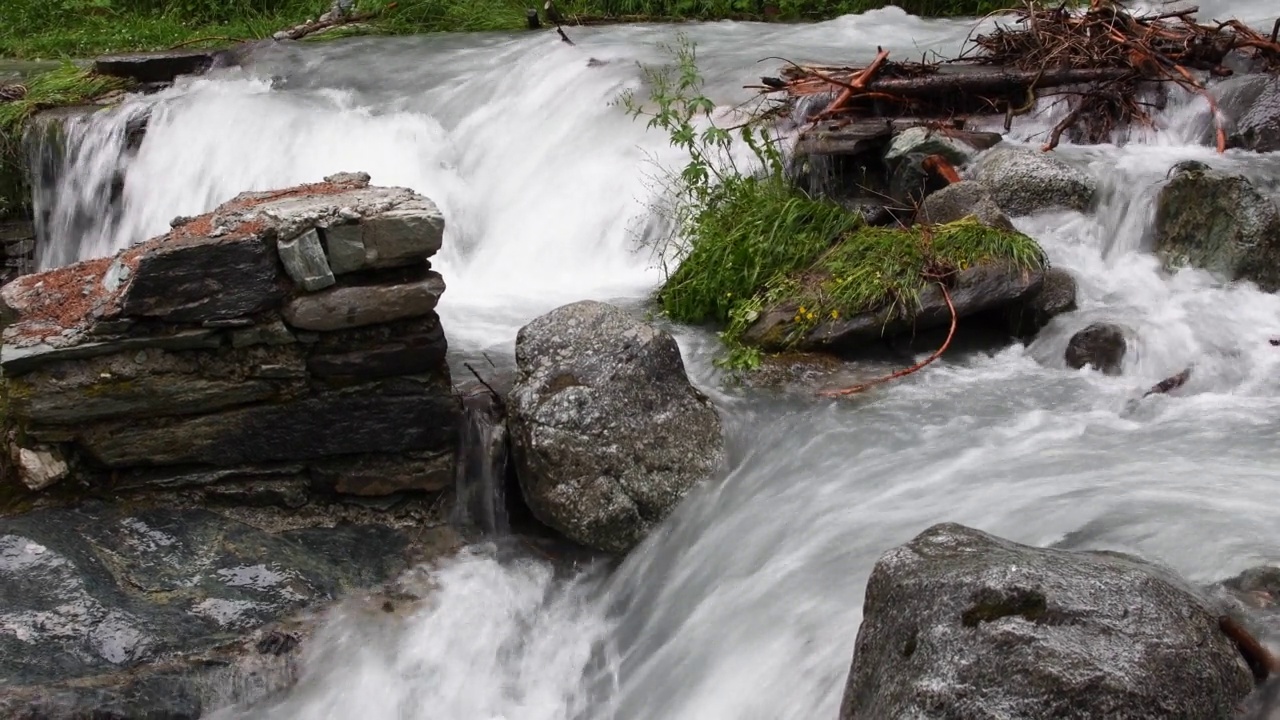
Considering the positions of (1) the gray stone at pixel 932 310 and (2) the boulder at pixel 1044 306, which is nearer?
(1) the gray stone at pixel 932 310

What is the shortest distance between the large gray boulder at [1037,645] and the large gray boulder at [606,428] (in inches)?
70.4

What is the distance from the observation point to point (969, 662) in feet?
10.6

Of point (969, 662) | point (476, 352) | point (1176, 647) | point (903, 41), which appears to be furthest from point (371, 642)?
point (903, 41)

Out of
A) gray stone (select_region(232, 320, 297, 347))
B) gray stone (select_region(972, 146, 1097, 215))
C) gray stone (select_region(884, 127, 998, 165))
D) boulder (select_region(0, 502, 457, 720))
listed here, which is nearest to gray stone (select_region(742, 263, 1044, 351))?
gray stone (select_region(972, 146, 1097, 215))

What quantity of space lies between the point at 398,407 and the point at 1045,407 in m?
2.99

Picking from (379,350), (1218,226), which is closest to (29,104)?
(379,350)

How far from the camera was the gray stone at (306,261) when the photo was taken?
5004mm

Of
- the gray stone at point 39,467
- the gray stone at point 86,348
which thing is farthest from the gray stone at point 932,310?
the gray stone at point 39,467

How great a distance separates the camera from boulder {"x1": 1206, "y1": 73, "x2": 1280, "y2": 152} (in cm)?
740

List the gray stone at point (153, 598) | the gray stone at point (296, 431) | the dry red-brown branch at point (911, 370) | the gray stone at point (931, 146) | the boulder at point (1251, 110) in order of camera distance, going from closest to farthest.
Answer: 1. the gray stone at point (153, 598)
2. the gray stone at point (296, 431)
3. the dry red-brown branch at point (911, 370)
4. the boulder at point (1251, 110)
5. the gray stone at point (931, 146)

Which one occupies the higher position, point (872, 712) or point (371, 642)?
point (872, 712)

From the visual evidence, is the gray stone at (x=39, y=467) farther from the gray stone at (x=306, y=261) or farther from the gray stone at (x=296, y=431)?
the gray stone at (x=306, y=261)

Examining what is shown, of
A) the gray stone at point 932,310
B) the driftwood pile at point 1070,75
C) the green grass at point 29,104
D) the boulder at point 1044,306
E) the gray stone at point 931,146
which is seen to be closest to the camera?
the gray stone at point 932,310

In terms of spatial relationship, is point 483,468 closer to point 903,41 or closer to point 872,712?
point 872,712
